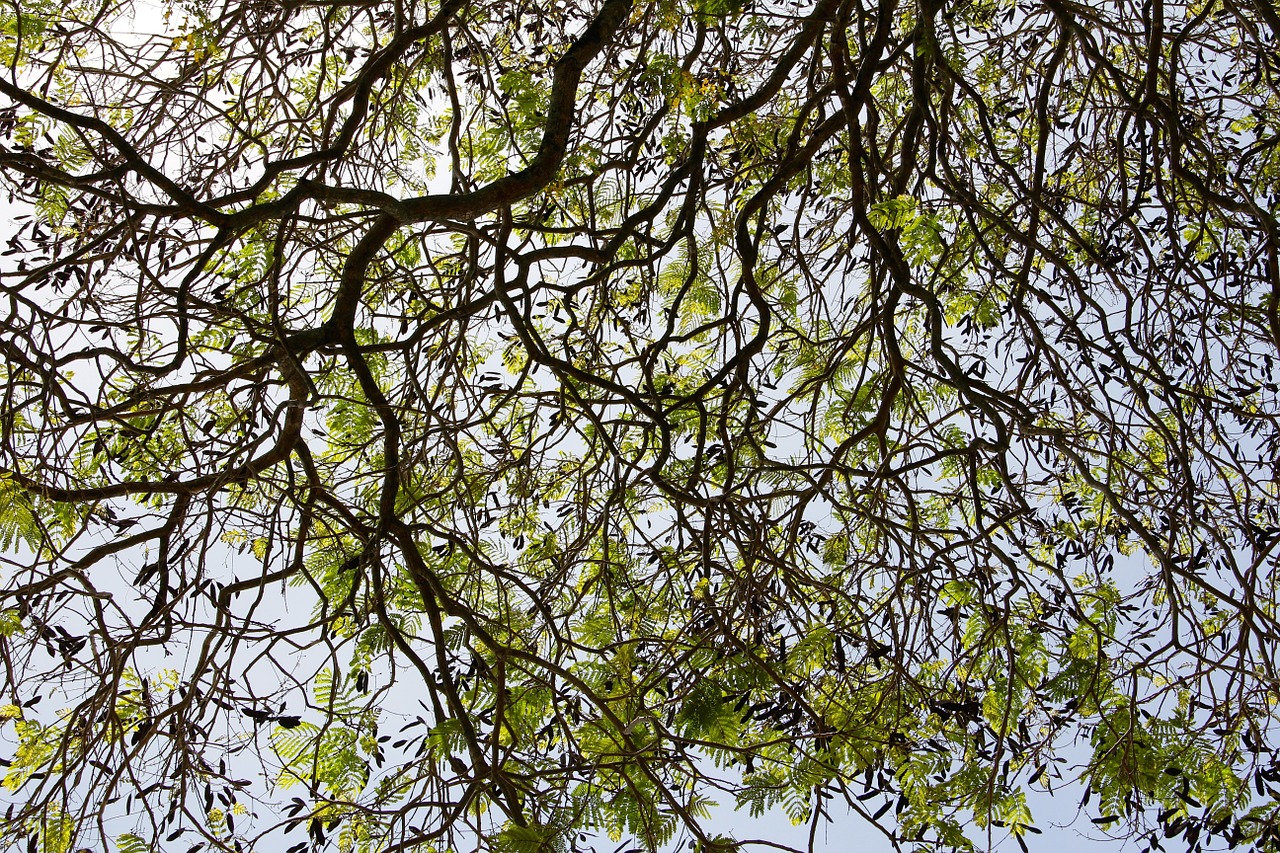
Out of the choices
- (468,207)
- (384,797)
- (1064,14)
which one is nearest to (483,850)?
(384,797)

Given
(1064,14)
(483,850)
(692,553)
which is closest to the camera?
(483,850)

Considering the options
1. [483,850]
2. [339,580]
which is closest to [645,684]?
[483,850]

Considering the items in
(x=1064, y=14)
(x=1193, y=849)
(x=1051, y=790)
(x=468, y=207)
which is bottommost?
(x=1193, y=849)

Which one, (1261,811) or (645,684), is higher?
(645,684)

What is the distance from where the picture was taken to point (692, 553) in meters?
3.70

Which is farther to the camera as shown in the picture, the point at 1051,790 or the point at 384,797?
the point at 1051,790

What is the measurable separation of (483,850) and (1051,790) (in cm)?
167

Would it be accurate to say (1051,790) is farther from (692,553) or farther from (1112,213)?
(1112,213)

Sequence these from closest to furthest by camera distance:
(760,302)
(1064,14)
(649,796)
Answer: (1064,14) < (649,796) < (760,302)

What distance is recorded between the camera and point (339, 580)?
336cm

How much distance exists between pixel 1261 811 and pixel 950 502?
120cm

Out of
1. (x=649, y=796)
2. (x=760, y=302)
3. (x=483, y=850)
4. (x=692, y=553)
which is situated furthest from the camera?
(x=692, y=553)

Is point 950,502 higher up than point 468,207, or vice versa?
point 468,207

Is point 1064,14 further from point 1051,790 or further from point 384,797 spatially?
point 384,797
